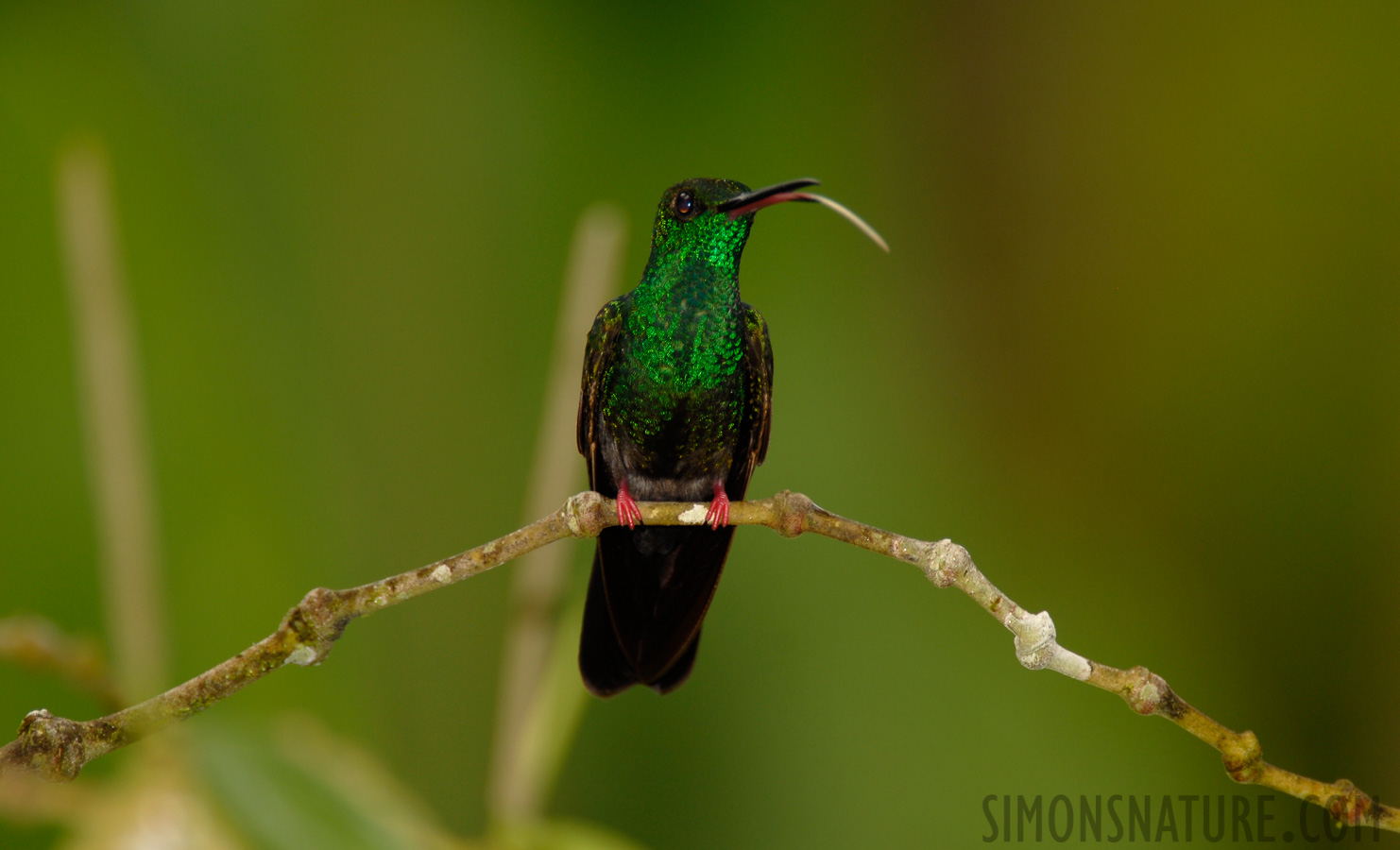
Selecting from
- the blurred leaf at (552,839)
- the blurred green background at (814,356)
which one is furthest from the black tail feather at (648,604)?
the blurred green background at (814,356)

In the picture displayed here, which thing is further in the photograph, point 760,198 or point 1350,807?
point 760,198

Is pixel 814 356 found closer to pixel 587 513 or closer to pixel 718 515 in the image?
pixel 718 515

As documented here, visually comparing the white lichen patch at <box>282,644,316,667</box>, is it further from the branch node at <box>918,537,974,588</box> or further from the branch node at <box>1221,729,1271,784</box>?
the branch node at <box>1221,729,1271,784</box>

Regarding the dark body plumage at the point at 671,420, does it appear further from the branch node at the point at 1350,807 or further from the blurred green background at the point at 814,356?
the blurred green background at the point at 814,356

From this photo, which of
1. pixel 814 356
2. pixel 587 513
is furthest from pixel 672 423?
pixel 814 356

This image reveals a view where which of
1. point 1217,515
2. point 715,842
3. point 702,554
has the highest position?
point 702,554

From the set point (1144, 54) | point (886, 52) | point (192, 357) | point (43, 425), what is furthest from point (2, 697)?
point (1144, 54)

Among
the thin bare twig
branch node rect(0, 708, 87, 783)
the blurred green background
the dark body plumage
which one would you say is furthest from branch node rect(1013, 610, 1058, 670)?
the blurred green background

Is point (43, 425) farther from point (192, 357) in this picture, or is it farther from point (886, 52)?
point (886, 52)
